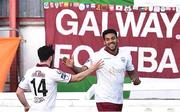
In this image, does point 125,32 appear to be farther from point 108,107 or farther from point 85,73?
point 85,73

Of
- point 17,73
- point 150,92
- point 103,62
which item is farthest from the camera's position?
point 17,73

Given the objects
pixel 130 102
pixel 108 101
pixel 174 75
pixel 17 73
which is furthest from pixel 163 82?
pixel 108 101

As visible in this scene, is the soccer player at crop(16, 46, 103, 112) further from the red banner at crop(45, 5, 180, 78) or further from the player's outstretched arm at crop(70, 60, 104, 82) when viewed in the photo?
the red banner at crop(45, 5, 180, 78)

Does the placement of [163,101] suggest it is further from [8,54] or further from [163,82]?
[8,54]

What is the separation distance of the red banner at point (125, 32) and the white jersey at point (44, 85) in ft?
10.00

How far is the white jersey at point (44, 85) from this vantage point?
4.91 m

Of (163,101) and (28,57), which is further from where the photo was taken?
(28,57)

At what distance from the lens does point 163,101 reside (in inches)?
247

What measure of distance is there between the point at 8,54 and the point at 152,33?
229cm

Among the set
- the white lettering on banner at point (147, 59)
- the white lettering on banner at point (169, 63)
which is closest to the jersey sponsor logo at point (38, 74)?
the white lettering on banner at point (147, 59)

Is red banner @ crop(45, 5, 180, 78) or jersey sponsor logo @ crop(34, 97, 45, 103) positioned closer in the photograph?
jersey sponsor logo @ crop(34, 97, 45, 103)

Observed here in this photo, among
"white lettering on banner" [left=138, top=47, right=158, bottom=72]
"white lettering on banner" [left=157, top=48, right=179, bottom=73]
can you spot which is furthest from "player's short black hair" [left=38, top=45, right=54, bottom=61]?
"white lettering on banner" [left=157, top=48, right=179, bottom=73]

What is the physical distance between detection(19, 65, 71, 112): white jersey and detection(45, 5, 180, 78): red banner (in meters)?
3.05

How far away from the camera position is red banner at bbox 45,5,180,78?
26.2 feet
